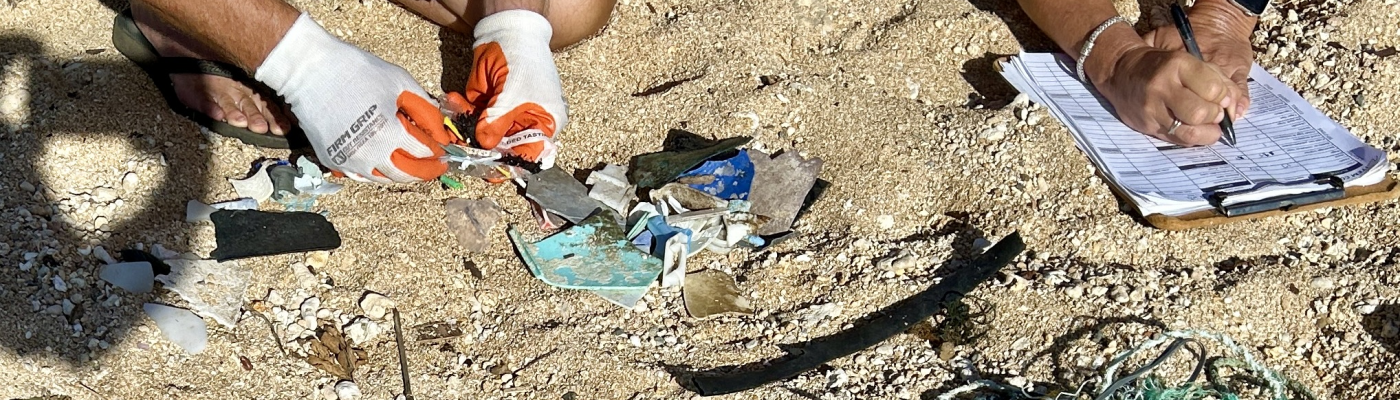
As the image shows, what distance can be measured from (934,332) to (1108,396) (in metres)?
0.25

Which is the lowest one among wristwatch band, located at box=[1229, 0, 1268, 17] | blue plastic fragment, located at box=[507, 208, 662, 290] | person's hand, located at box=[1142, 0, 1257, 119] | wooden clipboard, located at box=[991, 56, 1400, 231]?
blue plastic fragment, located at box=[507, 208, 662, 290]

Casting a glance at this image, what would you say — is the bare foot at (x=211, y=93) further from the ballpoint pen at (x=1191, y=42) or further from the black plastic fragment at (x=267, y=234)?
the ballpoint pen at (x=1191, y=42)

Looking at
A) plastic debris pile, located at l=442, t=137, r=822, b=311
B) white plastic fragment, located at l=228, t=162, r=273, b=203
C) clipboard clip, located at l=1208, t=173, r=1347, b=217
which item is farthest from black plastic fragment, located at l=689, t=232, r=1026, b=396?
white plastic fragment, located at l=228, t=162, r=273, b=203

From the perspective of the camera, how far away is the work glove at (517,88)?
163 cm

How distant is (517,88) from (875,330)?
0.68 m

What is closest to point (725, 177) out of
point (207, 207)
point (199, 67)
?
point (207, 207)

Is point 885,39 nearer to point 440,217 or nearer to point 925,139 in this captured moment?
point 925,139

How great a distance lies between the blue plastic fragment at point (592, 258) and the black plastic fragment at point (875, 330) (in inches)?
8.2

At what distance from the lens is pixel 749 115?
5.92 feet

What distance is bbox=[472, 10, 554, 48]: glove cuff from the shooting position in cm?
177

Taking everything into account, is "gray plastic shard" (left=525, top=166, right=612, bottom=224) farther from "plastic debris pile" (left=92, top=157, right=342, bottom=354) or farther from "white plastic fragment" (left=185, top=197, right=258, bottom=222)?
"white plastic fragment" (left=185, top=197, right=258, bottom=222)

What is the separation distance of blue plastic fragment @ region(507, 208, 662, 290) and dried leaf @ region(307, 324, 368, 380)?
Answer: 0.28 m

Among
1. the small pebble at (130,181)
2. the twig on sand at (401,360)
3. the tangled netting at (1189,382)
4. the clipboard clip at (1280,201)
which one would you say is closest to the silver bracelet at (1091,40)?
the clipboard clip at (1280,201)

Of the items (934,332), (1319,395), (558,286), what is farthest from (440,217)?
(1319,395)
